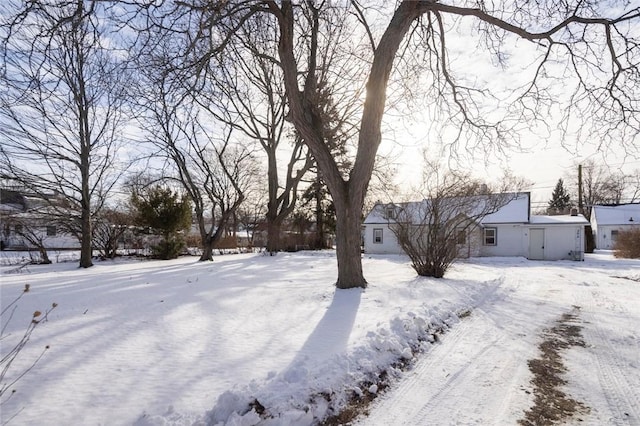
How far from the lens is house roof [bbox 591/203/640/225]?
130 feet

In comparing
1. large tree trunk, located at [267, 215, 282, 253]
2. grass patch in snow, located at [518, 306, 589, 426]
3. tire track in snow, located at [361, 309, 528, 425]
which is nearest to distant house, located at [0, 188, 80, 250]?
large tree trunk, located at [267, 215, 282, 253]

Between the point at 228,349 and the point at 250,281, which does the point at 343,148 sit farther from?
the point at 228,349

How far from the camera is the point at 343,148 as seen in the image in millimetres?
19562

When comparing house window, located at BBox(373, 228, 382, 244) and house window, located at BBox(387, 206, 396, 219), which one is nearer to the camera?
house window, located at BBox(387, 206, 396, 219)

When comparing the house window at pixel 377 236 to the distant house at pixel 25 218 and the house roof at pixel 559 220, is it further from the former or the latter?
the distant house at pixel 25 218

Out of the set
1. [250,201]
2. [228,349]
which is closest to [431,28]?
[228,349]

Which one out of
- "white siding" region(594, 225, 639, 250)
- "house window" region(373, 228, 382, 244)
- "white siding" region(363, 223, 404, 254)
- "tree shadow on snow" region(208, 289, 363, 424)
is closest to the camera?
"tree shadow on snow" region(208, 289, 363, 424)

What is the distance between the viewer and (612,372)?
4066 mm

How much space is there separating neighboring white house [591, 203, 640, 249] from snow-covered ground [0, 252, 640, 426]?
41.6 metres

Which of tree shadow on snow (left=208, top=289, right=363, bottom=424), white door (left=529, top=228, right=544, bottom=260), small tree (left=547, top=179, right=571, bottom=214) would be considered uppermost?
small tree (left=547, top=179, right=571, bottom=214)

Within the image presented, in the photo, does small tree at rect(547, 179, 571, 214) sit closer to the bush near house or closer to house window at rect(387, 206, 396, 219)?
the bush near house

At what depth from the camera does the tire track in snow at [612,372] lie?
3.17 meters

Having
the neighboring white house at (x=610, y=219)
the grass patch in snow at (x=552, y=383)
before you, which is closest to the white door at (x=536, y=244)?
the neighboring white house at (x=610, y=219)

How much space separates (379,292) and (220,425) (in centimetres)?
559
